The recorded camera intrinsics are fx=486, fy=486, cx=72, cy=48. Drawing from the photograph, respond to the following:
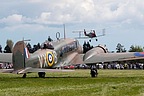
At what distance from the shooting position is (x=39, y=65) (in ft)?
112

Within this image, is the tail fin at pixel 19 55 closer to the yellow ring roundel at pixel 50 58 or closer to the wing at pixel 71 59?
the yellow ring roundel at pixel 50 58

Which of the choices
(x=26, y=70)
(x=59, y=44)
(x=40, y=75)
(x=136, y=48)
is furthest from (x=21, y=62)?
(x=136, y=48)

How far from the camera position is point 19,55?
1305 inches

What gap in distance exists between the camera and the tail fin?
32.8 metres

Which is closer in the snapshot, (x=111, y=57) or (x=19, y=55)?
(x=19, y=55)

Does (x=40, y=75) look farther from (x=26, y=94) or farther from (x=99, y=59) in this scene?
(x=26, y=94)

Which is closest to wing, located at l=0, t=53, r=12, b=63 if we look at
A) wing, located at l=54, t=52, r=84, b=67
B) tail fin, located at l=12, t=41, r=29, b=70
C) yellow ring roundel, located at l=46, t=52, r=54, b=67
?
wing, located at l=54, t=52, r=84, b=67

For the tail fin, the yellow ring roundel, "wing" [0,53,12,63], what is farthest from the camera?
"wing" [0,53,12,63]

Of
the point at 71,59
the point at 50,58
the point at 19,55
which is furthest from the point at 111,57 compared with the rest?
the point at 19,55

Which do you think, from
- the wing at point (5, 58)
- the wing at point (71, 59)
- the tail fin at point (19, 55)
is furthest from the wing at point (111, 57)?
the tail fin at point (19, 55)

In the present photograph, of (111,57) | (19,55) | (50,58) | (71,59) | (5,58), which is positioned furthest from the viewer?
(71,59)

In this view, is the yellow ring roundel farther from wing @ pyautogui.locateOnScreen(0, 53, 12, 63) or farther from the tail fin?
wing @ pyautogui.locateOnScreen(0, 53, 12, 63)

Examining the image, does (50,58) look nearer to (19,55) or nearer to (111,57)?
(19,55)

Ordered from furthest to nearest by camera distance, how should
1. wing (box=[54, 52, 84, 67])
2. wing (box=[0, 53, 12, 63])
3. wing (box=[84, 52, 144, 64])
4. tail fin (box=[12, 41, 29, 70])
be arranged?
wing (box=[0, 53, 12, 63]), wing (box=[54, 52, 84, 67]), wing (box=[84, 52, 144, 64]), tail fin (box=[12, 41, 29, 70])
